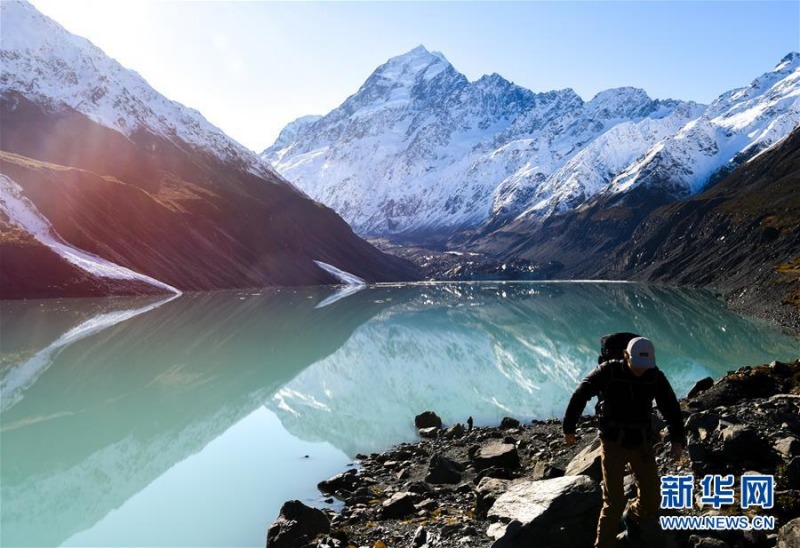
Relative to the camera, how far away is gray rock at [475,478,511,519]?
13703 mm

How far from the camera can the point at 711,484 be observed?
12.3 meters

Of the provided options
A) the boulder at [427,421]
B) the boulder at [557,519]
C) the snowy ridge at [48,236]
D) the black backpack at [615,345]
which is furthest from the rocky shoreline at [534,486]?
the snowy ridge at [48,236]

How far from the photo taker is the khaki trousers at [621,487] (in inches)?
380

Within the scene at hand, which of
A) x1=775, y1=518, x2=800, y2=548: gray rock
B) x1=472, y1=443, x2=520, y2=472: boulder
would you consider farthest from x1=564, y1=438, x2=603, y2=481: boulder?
x1=472, y1=443, x2=520, y2=472: boulder

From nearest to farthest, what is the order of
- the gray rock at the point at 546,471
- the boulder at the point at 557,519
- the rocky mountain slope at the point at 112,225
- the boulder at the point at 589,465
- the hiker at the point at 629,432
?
Result: the hiker at the point at 629,432 < the boulder at the point at 557,519 < the boulder at the point at 589,465 < the gray rock at the point at 546,471 < the rocky mountain slope at the point at 112,225

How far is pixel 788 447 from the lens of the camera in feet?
40.5

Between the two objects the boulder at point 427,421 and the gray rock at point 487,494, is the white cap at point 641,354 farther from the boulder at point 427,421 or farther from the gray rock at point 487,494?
the boulder at point 427,421

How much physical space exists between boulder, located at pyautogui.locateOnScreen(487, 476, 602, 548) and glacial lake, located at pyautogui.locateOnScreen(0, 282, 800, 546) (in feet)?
27.8

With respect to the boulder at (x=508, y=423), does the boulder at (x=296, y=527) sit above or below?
above

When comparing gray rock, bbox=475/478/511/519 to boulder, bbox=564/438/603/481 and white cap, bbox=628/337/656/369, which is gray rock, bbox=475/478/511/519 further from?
white cap, bbox=628/337/656/369

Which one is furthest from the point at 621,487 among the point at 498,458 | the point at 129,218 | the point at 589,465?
the point at 129,218

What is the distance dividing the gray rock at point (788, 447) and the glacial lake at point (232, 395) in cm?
1287

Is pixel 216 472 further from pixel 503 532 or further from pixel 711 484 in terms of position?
pixel 711 484

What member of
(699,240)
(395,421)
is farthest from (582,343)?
(699,240)
